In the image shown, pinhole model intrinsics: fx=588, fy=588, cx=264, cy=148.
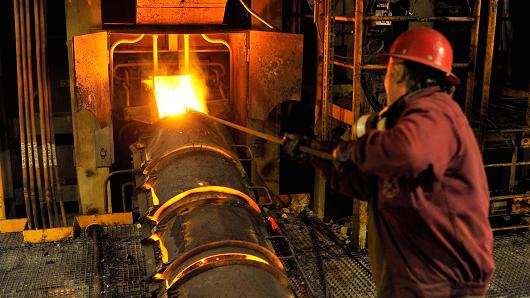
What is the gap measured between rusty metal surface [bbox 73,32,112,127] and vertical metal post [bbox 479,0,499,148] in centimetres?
333

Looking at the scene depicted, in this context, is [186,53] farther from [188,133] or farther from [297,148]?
[297,148]

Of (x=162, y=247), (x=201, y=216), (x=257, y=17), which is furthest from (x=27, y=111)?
(x=201, y=216)

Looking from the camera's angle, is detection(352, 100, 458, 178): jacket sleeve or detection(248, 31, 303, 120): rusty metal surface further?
detection(248, 31, 303, 120): rusty metal surface

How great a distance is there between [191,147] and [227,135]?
1.03 m

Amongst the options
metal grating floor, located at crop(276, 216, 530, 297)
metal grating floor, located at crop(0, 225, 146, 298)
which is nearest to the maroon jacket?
metal grating floor, located at crop(276, 216, 530, 297)

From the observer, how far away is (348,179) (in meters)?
2.77

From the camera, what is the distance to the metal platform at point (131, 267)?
4.57 m

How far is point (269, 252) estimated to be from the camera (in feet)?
11.6

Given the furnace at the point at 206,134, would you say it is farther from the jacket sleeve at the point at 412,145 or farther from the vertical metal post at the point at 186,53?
the jacket sleeve at the point at 412,145

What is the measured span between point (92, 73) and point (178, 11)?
3.31 feet

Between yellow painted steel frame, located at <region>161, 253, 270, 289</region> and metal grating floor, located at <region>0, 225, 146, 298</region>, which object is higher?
yellow painted steel frame, located at <region>161, 253, 270, 289</region>

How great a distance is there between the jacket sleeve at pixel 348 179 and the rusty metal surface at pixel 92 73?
9.65 ft

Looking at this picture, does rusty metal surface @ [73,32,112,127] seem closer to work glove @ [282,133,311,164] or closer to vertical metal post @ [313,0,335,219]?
vertical metal post @ [313,0,335,219]

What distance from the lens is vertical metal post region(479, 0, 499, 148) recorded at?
506 centimetres
